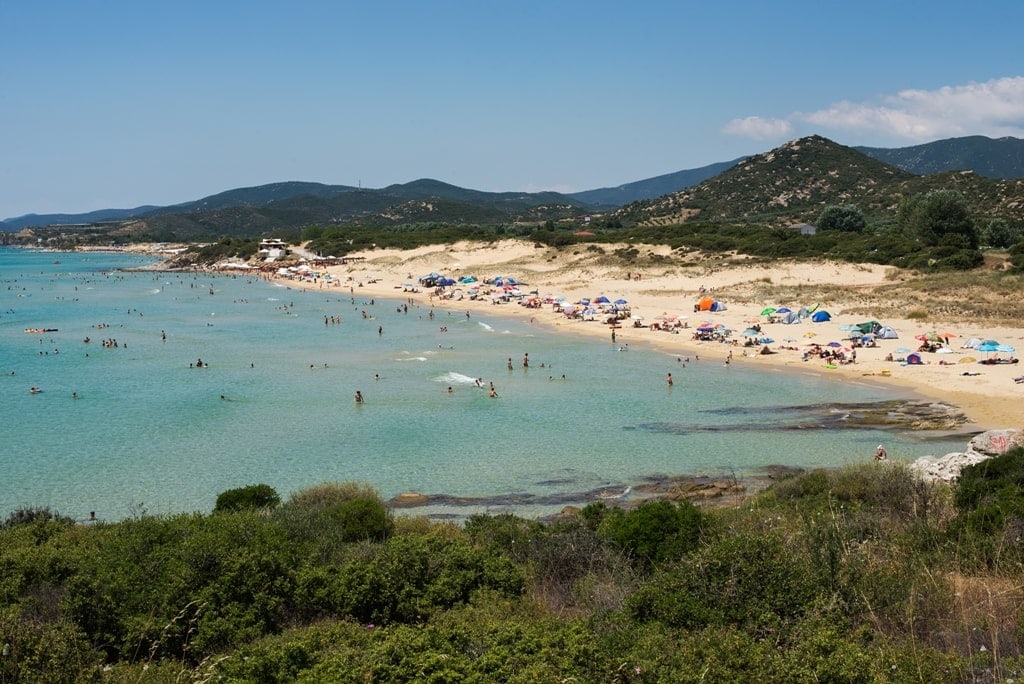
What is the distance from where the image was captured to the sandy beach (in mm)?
30109

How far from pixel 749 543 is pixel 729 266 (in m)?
56.0

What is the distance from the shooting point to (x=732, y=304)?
167ft

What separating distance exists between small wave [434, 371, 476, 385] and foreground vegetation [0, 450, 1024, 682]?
19336mm

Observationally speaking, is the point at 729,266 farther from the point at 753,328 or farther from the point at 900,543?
the point at 900,543

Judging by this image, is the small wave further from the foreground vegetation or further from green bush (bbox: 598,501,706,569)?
green bush (bbox: 598,501,706,569)

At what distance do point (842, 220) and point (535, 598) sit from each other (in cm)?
7453

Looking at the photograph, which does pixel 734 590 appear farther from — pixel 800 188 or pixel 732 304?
pixel 800 188

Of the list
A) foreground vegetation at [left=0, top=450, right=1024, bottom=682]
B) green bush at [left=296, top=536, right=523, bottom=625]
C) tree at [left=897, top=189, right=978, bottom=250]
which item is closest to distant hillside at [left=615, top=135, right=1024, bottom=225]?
tree at [left=897, top=189, right=978, bottom=250]

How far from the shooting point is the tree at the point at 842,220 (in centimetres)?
7562

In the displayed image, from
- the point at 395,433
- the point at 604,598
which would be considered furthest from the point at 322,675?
the point at 395,433

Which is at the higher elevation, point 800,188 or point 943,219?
point 800,188

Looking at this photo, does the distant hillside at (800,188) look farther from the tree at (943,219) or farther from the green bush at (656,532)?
the green bush at (656,532)

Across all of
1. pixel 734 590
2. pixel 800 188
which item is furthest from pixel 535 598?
pixel 800 188

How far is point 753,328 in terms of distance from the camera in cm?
4094
